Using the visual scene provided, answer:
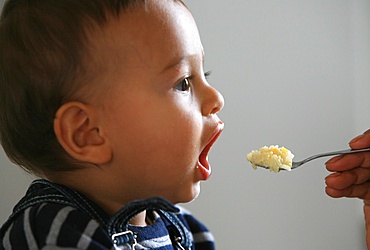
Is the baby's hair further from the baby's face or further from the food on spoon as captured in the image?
the food on spoon

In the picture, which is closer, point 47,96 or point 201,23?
point 47,96

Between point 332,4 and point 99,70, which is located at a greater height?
point 99,70

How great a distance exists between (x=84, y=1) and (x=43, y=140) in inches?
7.0

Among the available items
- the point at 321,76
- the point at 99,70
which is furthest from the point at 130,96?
the point at 321,76

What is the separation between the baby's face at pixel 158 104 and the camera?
78 cm

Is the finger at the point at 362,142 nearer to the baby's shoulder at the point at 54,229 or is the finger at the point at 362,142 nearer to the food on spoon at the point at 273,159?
the food on spoon at the point at 273,159

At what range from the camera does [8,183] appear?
1.42 metres

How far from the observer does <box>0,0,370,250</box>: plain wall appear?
60.2 inches

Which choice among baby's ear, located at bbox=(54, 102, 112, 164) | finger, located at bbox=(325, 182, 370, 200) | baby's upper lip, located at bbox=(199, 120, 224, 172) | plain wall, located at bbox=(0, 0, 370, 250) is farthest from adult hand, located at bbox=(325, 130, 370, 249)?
plain wall, located at bbox=(0, 0, 370, 250)

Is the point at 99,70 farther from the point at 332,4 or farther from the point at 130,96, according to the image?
the point at 332,4

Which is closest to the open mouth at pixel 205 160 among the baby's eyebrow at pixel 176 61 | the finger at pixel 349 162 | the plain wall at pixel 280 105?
the baby's eyebrow at pixel 176 61

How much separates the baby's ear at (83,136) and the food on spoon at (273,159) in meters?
0.24

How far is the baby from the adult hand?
238 millimetres

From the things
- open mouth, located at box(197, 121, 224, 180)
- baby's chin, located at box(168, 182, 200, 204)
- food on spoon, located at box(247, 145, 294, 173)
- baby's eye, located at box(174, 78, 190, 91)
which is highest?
baby's eye, located at box(174, 78, 190, 91)
